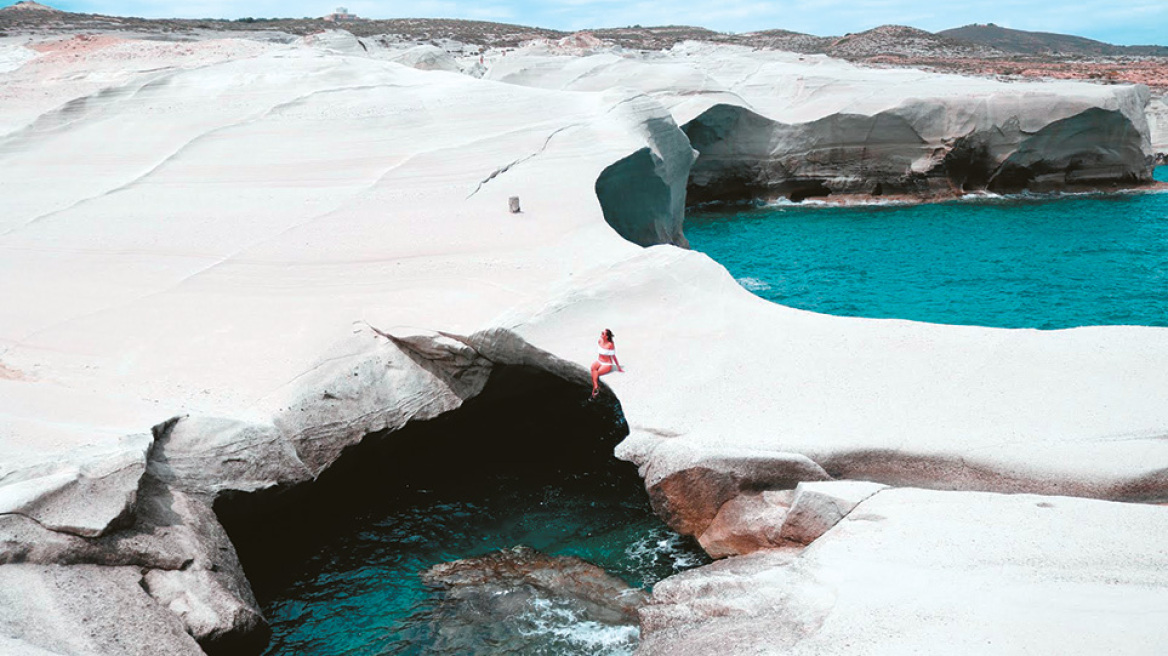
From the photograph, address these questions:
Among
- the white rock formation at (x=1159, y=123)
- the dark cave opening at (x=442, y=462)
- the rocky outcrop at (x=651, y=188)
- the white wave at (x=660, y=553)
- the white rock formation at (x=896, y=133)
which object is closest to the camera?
the white wave at (x=660, y=553)

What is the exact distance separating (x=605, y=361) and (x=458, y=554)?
3093 mm

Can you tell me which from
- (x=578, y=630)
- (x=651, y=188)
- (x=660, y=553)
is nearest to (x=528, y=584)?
(x=578, y=630)

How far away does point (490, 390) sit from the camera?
13.9m

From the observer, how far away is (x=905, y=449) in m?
9.42

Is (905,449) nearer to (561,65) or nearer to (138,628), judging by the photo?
(138,628)

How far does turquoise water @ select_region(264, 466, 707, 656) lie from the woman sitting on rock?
200 centimetres

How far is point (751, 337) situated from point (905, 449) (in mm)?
3063

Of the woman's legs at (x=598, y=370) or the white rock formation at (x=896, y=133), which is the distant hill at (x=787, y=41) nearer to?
the white rock formation at (x=896, y=133)

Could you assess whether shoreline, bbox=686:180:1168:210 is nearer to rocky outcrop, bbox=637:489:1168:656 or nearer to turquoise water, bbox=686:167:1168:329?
turquoise water, bbox=686:167:1168:329

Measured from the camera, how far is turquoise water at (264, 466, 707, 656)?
9.63m

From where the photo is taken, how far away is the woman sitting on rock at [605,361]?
441 inches

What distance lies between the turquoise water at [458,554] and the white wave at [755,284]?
10998 mm

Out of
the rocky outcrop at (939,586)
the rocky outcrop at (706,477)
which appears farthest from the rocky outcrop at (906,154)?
the rocky outcrop at (939,586)

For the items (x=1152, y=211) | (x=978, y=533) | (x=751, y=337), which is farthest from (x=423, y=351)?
(x=1152, y=211)
